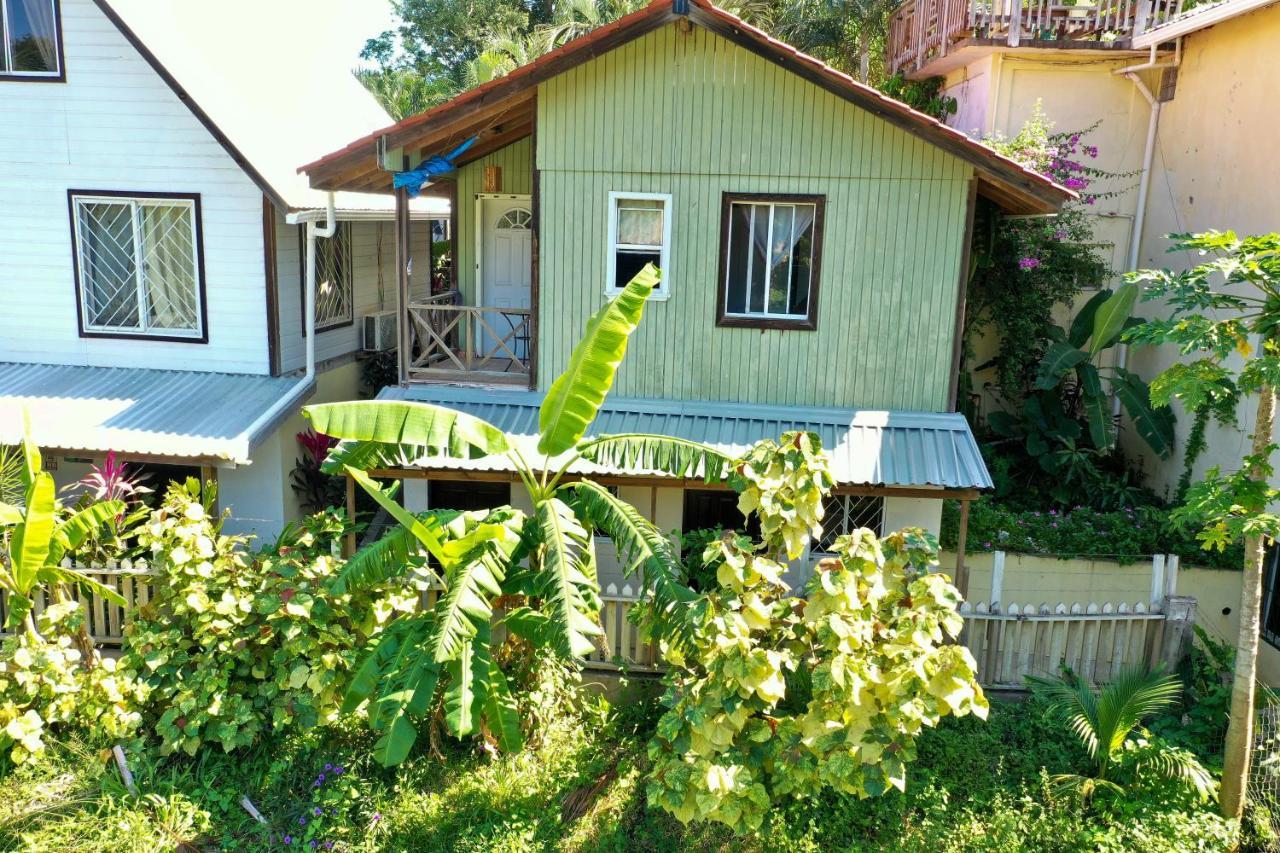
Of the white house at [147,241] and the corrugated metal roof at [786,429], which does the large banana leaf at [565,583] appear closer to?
the corrugated metal roof at [786,429]

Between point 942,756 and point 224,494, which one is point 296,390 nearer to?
point 224,494

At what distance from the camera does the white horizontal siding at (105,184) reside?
1139 centimetres

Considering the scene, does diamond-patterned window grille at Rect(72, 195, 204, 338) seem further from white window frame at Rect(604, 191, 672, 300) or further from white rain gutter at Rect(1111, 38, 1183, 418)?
white rain gutter at Rect(1111, 38, 1183, 418)

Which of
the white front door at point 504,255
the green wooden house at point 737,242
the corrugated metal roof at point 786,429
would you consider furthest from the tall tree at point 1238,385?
the white front door at point 504,255

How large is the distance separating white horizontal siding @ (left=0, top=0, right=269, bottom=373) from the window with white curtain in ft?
0.49

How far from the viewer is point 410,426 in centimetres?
733

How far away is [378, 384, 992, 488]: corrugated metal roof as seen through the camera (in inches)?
372

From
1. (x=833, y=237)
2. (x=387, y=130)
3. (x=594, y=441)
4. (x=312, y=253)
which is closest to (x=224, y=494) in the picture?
(x=312, y=253)

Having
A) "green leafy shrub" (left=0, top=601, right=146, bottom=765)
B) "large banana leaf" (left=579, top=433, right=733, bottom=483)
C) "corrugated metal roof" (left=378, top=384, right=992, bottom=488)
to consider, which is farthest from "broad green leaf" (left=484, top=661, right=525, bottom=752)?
"green leafy shrub" (left=0, top=601, right=146, bottom=765)

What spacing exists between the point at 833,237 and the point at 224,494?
7.70m

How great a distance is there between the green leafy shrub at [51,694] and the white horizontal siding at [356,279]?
4868 millimetres

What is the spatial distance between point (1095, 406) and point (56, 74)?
43.5 feet

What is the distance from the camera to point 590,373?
7516 millimetres

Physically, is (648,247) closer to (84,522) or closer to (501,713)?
(501,713)
